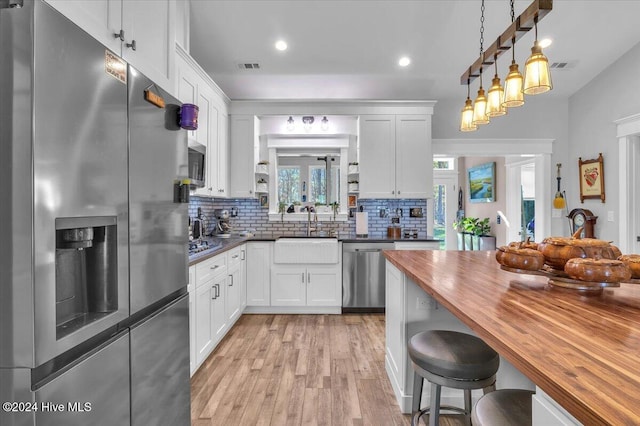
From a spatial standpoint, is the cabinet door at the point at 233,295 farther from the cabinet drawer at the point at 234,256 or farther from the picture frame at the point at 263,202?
the picture frame at the point at 263,202

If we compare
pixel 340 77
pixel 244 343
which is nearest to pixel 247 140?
pixel 340 77

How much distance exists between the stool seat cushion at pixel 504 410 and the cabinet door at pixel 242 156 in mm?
3599

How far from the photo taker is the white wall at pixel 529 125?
15.1 ft

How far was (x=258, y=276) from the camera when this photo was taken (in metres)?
4.02

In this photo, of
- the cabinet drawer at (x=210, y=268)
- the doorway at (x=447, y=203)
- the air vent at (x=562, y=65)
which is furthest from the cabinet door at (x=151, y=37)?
the doorway at (x=447, y=203)

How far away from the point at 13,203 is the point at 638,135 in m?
5.18

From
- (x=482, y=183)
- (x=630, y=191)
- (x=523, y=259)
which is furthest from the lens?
(x=482, y=183)

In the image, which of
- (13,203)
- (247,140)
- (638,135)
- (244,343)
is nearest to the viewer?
(13,203)

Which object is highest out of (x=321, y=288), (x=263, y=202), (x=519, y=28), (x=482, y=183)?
(x=519, y=28)

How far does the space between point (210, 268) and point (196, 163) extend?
2.86 feet

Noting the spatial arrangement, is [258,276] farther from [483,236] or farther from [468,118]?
[483,236]

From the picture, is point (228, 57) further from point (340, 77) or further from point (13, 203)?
point (13, 203)

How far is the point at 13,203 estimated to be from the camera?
748 millimetres

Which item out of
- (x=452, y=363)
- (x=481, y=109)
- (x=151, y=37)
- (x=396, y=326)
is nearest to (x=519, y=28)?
(x=481, y=109)
